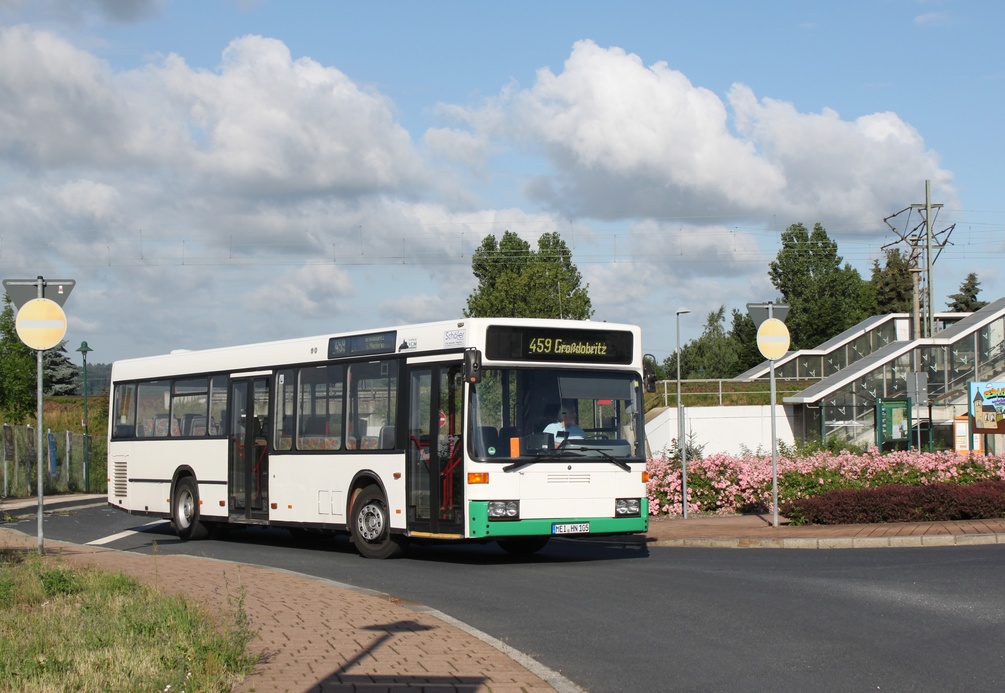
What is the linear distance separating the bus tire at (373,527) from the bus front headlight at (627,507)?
2.97m

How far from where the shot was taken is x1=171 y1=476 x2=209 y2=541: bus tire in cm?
2147

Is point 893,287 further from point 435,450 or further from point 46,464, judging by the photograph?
point 435,450

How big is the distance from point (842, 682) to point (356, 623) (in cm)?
387

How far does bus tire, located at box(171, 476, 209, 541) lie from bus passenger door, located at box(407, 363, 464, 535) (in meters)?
6.68

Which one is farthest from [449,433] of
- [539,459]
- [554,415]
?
[554,415]

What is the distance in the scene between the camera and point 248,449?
2003 centimetres

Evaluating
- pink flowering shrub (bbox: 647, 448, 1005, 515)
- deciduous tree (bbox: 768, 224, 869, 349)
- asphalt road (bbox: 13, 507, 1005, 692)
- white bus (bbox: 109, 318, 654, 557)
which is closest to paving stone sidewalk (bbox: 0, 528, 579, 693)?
asphalt road (bbox: 13, 507, 1005, 692)

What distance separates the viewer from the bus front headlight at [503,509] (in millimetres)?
15031

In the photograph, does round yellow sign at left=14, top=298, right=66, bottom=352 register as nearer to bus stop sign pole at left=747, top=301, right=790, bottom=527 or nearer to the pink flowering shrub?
bus stop sign pole at left=747, top=301, right=790, bottom=527

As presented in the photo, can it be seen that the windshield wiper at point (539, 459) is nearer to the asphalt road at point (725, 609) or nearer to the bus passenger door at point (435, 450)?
the bus passenger door at point (435, 450)

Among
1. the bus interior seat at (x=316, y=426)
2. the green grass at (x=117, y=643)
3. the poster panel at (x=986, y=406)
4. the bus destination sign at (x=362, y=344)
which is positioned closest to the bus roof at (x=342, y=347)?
the bus destination sign at (x=362, y=344)

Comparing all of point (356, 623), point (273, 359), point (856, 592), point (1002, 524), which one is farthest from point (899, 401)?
point (356, 623)

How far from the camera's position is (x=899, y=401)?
44281 millimetres

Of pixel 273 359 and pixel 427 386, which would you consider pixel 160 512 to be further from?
pixel 427 386
